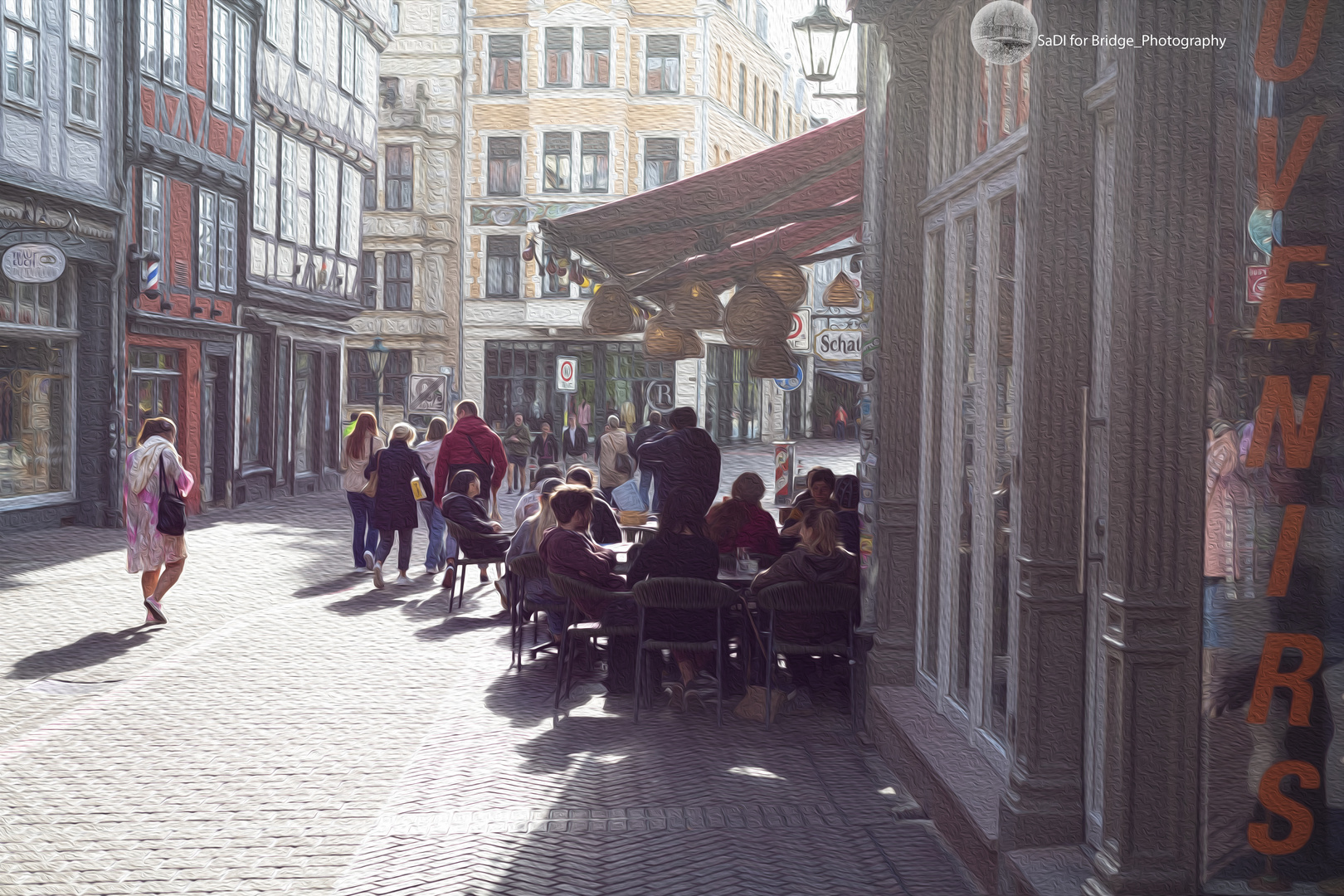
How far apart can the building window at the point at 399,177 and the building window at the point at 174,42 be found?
22.0 metres

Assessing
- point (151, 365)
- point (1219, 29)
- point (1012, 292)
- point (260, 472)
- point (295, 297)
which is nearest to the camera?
point (1219, 29)

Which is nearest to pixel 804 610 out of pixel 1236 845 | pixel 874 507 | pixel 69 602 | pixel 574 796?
pixel 874 507

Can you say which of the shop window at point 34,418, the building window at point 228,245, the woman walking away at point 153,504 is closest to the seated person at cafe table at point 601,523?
the woman walking away at point 153,504

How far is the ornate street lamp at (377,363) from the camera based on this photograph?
1734 inches

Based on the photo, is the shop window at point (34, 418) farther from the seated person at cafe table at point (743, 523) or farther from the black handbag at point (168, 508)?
the seated person at cafe table at point (743, 523)

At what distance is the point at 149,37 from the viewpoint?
2108 centimetres

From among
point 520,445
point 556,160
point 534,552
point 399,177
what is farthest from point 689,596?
point 399,177

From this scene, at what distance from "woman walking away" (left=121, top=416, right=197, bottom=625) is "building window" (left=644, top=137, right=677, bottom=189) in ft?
111

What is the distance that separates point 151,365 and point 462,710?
1526 centimetres

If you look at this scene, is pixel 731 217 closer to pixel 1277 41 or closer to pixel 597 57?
pixel 1277 41

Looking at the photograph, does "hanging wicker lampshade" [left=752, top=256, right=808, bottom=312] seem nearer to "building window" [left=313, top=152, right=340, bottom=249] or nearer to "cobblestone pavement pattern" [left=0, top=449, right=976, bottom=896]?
"cobblestone pavement pattern" [left=0, top=449, right=976, bottom=896]

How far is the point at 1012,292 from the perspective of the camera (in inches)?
241

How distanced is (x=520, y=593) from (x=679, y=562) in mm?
2185

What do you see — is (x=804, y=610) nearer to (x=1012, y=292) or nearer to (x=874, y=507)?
(x=874, y=507)
